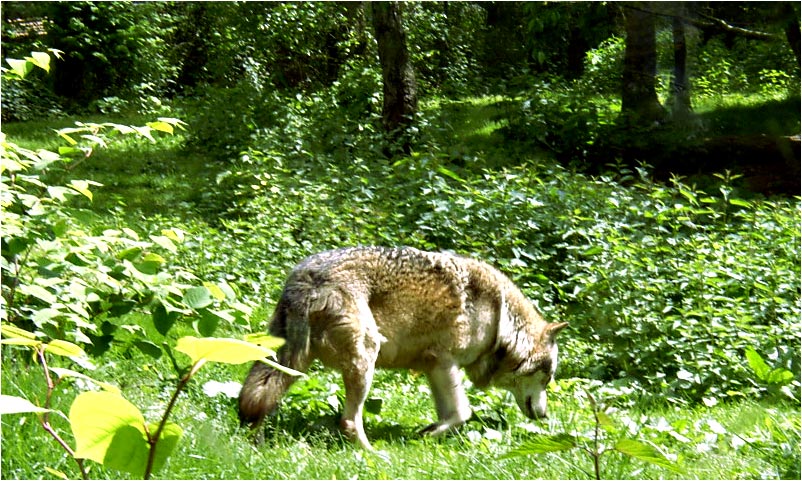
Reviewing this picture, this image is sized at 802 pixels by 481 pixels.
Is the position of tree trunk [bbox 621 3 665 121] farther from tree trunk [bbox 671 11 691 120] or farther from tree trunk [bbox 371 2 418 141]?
tree trunk [bbox 371 2 418 141]

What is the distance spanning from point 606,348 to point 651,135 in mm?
6820

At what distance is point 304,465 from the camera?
14.9 feet

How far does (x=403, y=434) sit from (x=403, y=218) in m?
4.46

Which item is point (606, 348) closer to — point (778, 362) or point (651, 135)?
point (778, 362)

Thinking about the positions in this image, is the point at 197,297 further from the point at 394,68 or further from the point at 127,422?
the point at 394,68

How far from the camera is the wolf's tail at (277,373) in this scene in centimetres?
524

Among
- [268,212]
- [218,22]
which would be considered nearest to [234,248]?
[268,212]

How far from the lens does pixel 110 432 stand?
5.03 feet

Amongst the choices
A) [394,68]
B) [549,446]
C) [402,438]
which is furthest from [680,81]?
[549,446]

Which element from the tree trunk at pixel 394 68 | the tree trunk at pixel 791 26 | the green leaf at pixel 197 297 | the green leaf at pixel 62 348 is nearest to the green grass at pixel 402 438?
the green leaf at pixel 197 297

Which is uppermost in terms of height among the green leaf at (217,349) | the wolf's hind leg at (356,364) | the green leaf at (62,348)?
the green leaf at (217,349)

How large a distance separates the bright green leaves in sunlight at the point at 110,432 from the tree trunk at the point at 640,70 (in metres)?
12.9

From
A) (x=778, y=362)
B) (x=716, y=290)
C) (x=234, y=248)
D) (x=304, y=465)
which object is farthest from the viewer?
(x=234, y=248)

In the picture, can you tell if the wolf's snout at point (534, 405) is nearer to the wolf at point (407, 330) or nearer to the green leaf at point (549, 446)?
the wolf at point (407, 330)
